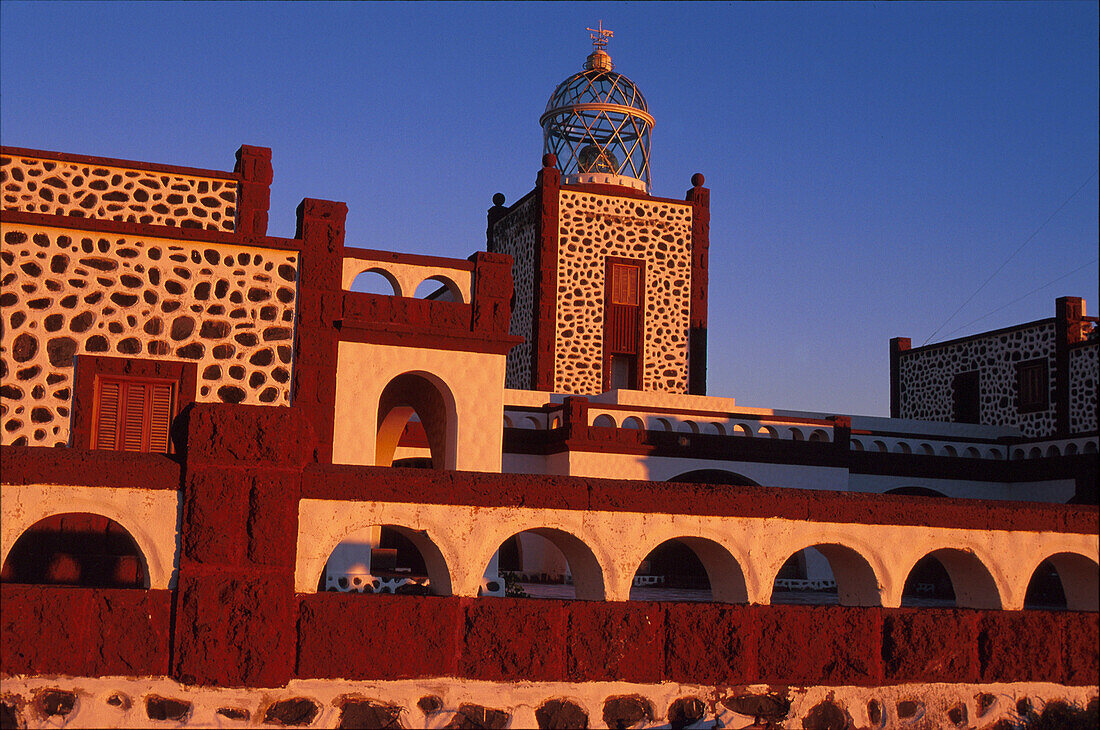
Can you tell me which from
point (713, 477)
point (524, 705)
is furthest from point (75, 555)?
point (713, 477)

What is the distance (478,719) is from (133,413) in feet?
18.6

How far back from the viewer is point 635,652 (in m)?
7.26

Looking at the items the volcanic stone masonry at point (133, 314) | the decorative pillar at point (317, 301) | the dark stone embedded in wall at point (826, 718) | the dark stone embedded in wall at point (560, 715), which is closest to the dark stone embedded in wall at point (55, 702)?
the dark stone embedded in wall at point (560, 715)

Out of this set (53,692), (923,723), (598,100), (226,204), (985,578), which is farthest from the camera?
(598,100)

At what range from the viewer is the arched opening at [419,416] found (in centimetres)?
1354

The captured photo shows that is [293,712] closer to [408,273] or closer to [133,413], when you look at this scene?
[133,413]

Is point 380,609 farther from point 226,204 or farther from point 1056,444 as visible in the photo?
point 1056,444

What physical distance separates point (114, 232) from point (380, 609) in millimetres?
5959

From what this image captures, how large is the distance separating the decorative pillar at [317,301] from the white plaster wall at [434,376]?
419 millimetres

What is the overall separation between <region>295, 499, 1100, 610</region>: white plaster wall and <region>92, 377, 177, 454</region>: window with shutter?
4.70 metres

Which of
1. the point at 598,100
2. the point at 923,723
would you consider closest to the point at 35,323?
the point at 923,723

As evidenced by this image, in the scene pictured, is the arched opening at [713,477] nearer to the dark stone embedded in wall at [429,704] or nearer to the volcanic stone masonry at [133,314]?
the volcanic stone masonry at [133,314]

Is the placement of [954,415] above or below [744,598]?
above

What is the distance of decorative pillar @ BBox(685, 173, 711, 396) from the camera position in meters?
24.3
